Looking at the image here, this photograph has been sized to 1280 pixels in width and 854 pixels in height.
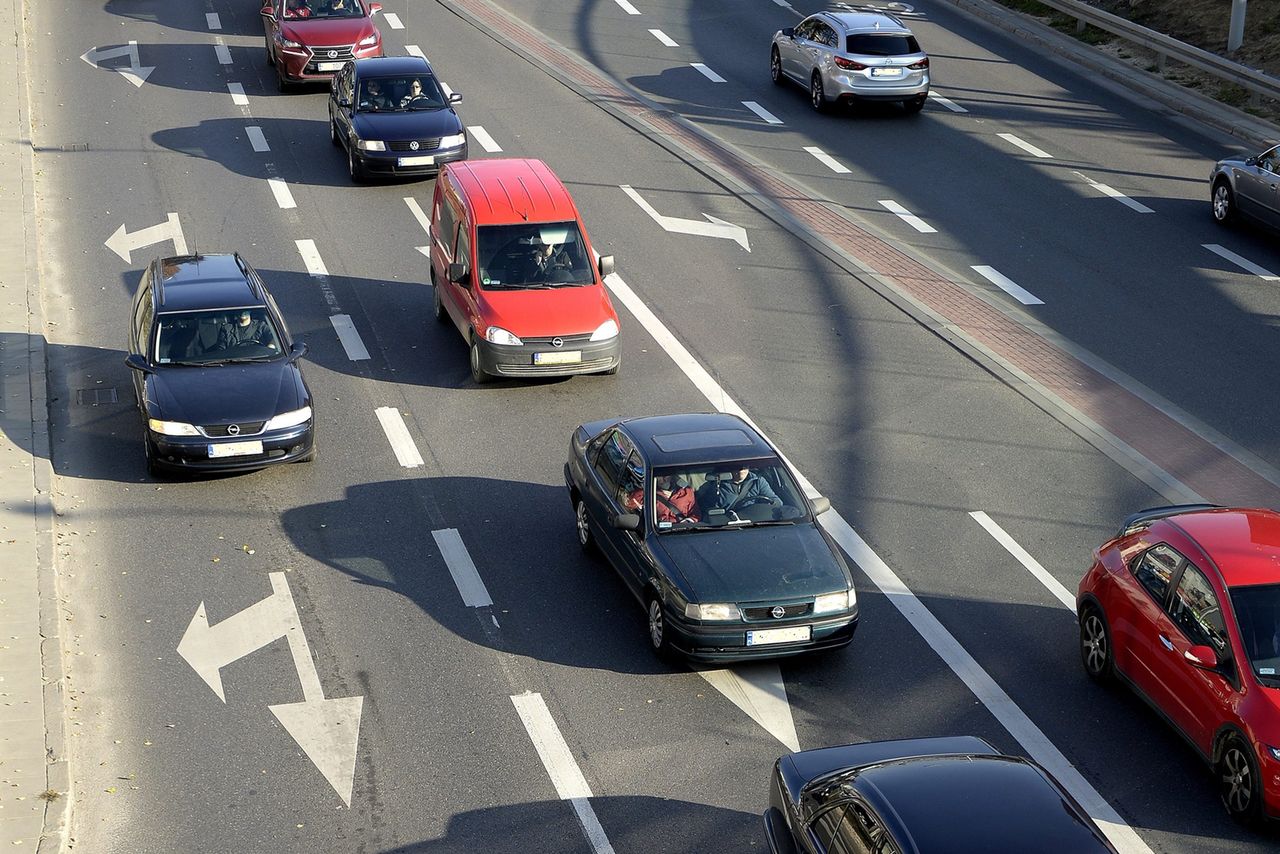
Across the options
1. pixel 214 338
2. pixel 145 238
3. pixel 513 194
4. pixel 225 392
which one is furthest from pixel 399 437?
pixel 145 238

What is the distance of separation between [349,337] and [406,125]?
6249 millimetres

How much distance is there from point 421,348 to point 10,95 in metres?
14.3

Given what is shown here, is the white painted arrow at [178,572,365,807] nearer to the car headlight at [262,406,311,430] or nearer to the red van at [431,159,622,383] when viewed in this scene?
the car headlight at [262,406,311,430]

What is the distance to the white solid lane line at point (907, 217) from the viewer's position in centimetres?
2253

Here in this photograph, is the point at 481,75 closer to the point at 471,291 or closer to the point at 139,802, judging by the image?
the point at 471,291

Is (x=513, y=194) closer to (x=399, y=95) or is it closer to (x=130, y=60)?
(x=399, y=95)

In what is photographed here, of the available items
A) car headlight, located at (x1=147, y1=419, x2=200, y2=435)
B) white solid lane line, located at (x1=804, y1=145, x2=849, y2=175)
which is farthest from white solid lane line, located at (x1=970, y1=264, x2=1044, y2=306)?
car headlight, located at (x1=147, y1=419, x2=200, y2=435)

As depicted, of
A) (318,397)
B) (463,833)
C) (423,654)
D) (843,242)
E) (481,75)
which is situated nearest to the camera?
(463,833)

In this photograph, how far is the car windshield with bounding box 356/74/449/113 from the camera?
24438mm

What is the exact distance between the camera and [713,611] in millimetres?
11484

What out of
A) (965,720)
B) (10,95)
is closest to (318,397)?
(965,720)

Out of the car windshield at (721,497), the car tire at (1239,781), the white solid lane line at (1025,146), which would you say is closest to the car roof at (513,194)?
the car windshield at (721,497)

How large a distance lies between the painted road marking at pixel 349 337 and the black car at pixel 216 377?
1.95m

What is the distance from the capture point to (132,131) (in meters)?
26.8
